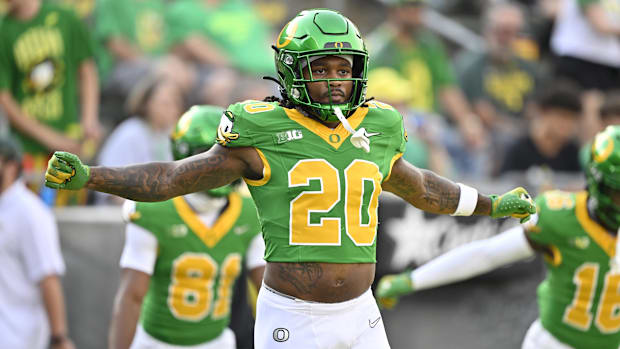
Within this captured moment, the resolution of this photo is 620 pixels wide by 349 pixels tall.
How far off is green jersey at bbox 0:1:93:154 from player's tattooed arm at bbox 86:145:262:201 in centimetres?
418

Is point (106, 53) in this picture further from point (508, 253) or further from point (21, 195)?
point (508, 253)

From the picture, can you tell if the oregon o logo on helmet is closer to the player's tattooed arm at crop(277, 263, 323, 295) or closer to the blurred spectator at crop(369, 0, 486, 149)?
the player's tattooed arm at crop(277, 263, 323, 295)

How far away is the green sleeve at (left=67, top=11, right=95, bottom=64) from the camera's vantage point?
8.38m

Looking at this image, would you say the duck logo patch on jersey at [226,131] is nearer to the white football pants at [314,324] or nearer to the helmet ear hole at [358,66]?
the helmet ear hole at [358,66]

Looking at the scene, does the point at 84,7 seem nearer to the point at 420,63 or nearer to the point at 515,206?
the point at 420,63

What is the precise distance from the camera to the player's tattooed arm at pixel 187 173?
4.19 meters

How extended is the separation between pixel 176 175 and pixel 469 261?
215cm

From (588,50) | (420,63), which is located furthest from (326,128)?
(420,63)

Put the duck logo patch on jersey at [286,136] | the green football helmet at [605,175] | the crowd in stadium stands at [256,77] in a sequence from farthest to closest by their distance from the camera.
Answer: the crowd in stadium stands at [256,77]
the green football helmet at [605,175]
the duck logo patch on jersey at [286,136]

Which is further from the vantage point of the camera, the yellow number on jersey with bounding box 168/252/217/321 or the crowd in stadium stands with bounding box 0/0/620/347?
the crowd in stadium stands with bounding box 0/0/620/347

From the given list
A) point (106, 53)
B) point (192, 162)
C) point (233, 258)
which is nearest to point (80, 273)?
point (233, 258)

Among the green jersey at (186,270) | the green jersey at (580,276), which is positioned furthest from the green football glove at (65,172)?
the green jersey at (580,276)

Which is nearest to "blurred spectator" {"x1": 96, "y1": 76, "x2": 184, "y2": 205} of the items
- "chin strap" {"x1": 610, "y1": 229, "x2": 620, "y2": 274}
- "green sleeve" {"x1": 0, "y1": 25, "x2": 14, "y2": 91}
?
"green sleeve" {"x1": 0, "y1": 25, "x2": 14, "y2": 91}

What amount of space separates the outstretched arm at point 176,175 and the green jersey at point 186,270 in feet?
4.39
